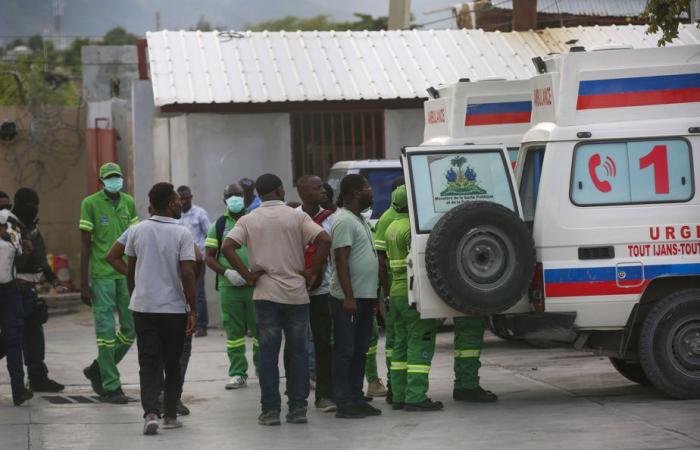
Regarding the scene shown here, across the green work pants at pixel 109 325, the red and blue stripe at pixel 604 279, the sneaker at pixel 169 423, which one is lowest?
the sneaker at pixel 169 423

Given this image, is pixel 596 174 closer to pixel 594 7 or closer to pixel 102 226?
pixel 102 226

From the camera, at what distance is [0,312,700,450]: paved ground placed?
9312 millimetres

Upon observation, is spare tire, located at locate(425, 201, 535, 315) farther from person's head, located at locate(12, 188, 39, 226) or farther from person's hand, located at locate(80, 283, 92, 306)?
person's head, located at locate(12, 188, 39, 226)

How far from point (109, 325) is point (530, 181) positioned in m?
3.91

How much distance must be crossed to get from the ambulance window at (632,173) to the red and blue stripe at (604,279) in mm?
541

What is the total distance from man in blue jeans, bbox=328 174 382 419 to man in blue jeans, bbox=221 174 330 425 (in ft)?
1.06

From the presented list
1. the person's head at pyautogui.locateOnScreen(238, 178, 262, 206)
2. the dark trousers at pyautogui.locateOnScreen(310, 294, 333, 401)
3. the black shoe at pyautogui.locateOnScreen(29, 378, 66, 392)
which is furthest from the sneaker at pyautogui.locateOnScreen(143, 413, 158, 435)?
the person's head at pyautogui.locateOnScreen(238, 178, 262, 206)

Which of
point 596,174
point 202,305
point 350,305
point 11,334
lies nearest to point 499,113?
point 596,174

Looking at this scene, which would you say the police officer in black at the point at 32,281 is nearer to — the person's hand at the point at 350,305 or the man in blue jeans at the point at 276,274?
the man in blue jeans at the point at 276,274

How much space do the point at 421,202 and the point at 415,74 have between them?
31.9ft

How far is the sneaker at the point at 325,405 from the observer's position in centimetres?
1085

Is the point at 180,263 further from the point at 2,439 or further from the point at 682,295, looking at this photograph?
the point at 682,295

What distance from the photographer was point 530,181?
1137cm

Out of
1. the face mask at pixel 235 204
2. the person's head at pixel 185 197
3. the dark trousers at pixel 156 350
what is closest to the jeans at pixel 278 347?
the dark trousers at pixel 156 350
